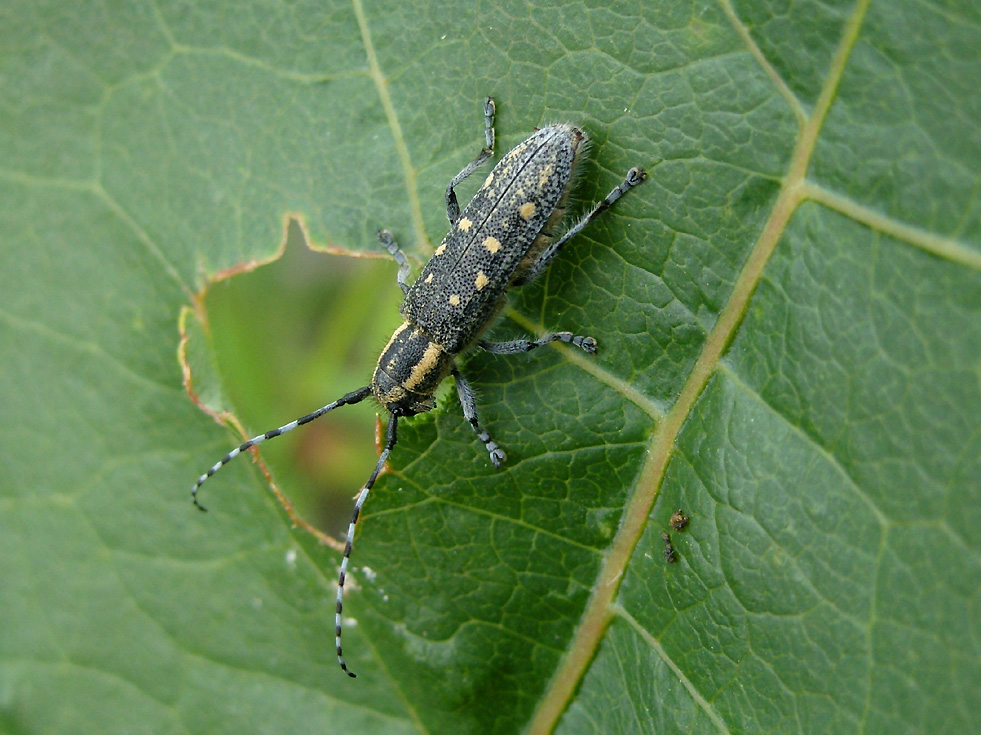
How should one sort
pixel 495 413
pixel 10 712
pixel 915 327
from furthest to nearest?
1. pixel 10 712
2. pixel 495 413
3. pixel 915 327

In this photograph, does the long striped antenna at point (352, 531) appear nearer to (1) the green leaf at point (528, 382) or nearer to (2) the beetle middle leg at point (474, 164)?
(1) the green leaf at point (528, 382)

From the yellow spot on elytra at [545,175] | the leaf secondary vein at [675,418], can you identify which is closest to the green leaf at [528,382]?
the leaf secondary vein at [675,418]

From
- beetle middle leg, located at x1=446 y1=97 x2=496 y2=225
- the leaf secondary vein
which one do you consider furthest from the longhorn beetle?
the leaf secondary vein

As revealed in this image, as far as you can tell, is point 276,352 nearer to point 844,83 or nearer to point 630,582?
point 630,582

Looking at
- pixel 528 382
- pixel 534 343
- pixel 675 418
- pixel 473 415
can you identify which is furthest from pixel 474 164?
pixel 675 418

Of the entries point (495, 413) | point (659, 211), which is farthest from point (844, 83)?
point (495, 413)

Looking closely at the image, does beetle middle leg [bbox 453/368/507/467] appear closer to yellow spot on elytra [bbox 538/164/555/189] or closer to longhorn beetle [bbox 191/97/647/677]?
longhorn beetle [bbox 191/97/647/677]
